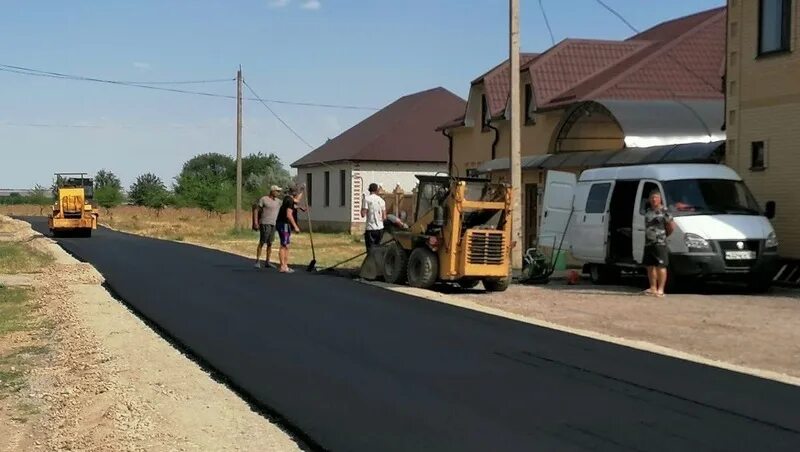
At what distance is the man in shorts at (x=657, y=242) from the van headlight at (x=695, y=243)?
328 mm

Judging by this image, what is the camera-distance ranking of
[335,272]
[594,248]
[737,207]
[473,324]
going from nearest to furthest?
[473,324], [737,207], [594,248], [335,272]

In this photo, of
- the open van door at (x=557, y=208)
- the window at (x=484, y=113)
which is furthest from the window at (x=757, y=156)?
the window at (x=484, y=113)

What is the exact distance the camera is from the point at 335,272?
71.1ft

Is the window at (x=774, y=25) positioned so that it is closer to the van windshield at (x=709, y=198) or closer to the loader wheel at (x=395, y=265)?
the van windshield at (x=709, y=198)

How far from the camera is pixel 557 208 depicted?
828 inches

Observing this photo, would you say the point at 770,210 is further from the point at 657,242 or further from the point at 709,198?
the point at 657,242

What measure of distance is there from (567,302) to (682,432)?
354 inches

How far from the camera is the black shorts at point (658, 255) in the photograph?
16.2 meters

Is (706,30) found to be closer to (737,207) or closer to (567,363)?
(737,207)

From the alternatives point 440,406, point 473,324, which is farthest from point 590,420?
point 473,324

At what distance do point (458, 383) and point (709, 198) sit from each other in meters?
9.77

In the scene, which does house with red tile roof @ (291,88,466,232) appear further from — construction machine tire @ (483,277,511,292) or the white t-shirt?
construction machine tire @ (483,277,511,292)

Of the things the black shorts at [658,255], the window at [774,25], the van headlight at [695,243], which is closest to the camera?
the black shorts at [658,255]

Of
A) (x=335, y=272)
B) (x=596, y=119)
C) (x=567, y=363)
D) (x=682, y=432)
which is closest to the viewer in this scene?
(x=682, y=432)
